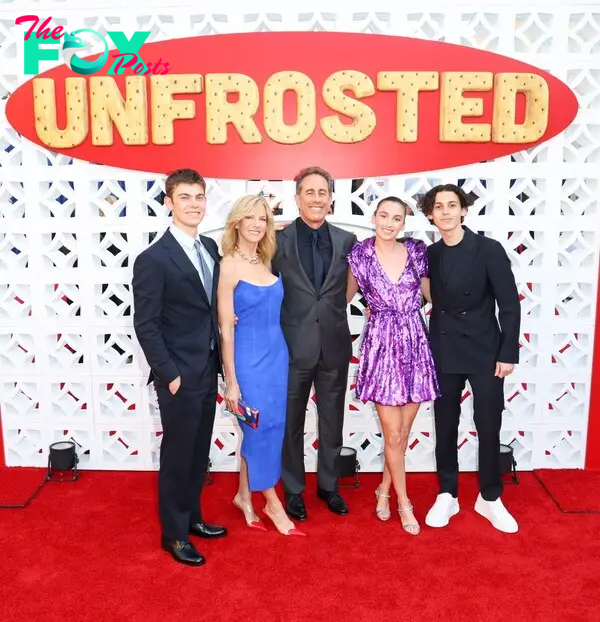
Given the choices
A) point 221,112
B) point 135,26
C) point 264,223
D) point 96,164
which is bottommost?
point 264,223

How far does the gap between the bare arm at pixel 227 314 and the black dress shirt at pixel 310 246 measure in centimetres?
41

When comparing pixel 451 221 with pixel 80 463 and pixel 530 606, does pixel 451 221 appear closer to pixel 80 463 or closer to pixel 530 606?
pixel 530 606

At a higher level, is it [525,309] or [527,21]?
[527,21]

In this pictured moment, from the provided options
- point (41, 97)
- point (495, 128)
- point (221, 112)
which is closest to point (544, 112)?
point (495, 128)

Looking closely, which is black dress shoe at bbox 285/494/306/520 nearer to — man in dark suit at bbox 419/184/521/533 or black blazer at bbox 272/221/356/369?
man in dark suit at bbox 419/184/521/533

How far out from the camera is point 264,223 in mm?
2734

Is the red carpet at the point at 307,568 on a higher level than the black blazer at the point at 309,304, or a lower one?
lower

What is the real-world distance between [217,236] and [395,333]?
1.32 metres

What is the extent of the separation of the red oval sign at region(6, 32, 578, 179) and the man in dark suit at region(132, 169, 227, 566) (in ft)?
3.18

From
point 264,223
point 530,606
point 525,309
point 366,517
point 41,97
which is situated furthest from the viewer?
point 525,309

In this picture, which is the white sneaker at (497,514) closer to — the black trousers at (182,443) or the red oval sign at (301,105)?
the black trousers at (182,443)

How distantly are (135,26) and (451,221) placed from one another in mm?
2106

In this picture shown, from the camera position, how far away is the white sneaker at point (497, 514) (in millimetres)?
3068

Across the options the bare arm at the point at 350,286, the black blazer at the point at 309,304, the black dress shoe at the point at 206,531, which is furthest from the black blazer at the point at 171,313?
the black dress shoe at the point at 206,531
